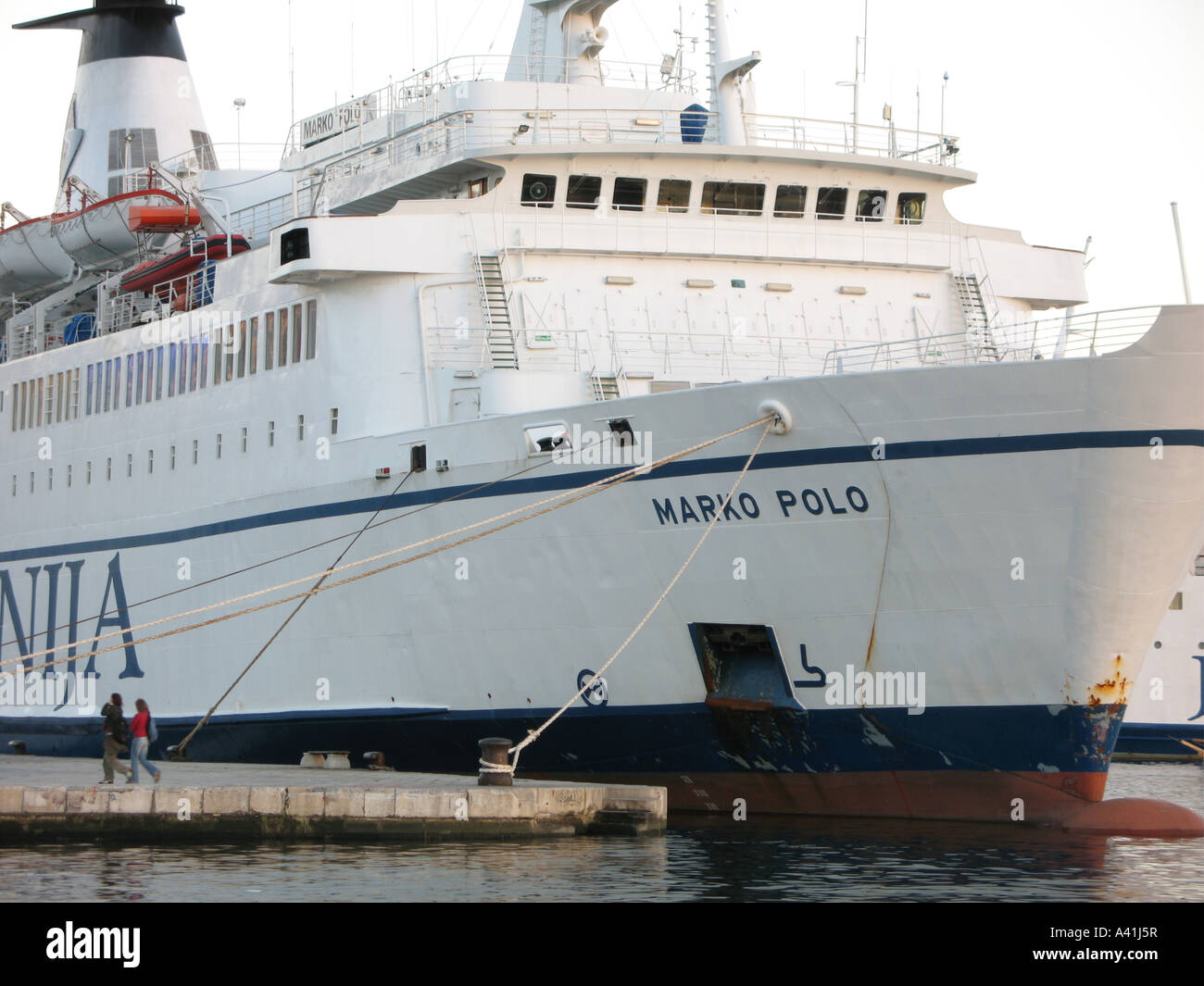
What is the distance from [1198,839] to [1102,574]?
311 centimetres

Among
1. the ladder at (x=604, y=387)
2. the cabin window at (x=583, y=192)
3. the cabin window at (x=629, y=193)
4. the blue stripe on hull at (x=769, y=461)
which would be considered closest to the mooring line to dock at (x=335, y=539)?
the blue stripe on hull at (x=769, y=461)

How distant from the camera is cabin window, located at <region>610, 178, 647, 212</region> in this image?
21172mm

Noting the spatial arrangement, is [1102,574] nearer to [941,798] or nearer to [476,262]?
[941,798]

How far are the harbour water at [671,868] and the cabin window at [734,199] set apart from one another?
25.9 ft

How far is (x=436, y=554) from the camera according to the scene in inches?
755

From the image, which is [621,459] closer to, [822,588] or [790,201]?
[822,588]

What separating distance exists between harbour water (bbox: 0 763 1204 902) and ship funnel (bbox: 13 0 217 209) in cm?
2178

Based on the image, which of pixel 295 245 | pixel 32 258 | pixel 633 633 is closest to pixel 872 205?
pixel 295 245

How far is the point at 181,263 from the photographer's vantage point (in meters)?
25.5

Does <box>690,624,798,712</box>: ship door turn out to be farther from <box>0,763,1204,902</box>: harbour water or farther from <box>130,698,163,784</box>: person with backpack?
<box>130,698,163,784</box>: person with backpack

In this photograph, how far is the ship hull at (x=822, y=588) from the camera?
629 inches

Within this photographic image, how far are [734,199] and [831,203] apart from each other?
1.29 m

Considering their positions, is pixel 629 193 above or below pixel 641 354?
above
